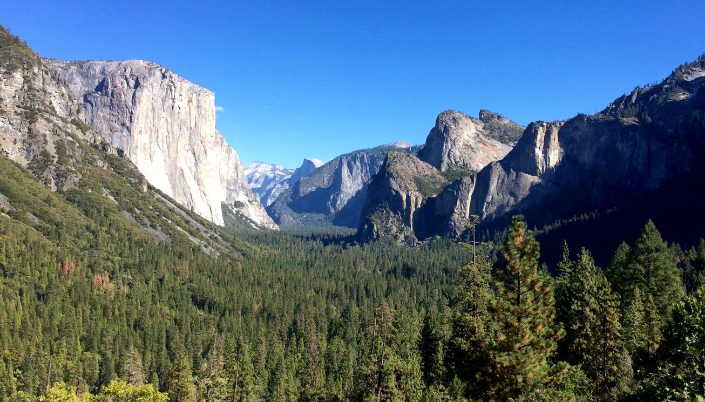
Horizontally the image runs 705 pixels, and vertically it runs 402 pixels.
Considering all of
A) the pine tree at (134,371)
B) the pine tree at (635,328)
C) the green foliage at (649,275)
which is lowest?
the pine tree at (134,371)

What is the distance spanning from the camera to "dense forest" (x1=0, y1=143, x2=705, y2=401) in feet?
78.8

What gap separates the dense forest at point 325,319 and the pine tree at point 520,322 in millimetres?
101

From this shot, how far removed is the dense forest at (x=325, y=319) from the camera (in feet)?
78.8

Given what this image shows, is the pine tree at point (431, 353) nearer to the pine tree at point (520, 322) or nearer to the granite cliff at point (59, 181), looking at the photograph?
the pine tree at point (520, 322)

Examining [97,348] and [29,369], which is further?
[97,348]

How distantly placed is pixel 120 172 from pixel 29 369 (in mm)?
148902

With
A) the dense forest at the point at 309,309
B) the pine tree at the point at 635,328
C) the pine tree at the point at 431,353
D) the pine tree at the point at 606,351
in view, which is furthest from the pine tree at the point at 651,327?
the pine tree at the point at 431,353

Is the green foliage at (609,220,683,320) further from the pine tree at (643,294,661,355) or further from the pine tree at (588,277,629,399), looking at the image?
the pine tree at (588,277,629,399)

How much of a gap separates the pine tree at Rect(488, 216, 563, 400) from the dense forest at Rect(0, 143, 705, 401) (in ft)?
0.33

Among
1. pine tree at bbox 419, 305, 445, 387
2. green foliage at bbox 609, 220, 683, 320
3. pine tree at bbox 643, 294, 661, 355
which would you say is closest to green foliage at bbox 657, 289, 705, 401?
pine tree at bbox 643, 294, 661, 355

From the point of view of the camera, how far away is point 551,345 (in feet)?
79.2

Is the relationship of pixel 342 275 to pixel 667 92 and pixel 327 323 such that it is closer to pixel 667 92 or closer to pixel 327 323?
pixel 327 323

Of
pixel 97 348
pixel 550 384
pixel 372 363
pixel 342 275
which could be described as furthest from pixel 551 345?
pixel 342 275

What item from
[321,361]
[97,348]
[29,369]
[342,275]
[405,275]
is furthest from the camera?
[405,275]
